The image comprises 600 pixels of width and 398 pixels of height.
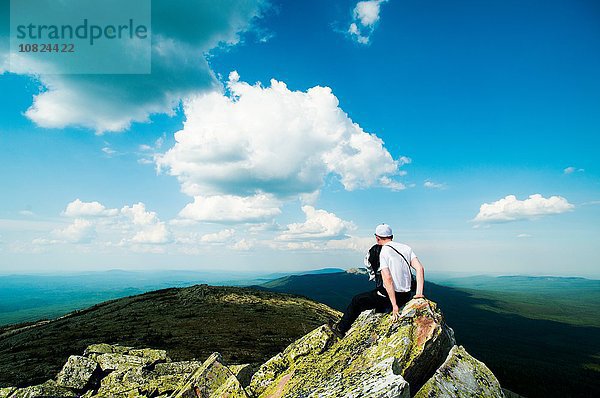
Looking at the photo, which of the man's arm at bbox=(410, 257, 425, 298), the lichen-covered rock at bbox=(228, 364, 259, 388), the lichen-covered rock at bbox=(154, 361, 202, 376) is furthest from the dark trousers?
the lichen-covered rock at bbox=(154, 361, 202, 376)

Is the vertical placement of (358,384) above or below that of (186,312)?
above

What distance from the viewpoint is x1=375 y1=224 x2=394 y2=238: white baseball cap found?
46.9 feet

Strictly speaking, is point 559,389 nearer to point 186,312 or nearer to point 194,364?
point 186,312

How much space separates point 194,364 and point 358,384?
1330 cm

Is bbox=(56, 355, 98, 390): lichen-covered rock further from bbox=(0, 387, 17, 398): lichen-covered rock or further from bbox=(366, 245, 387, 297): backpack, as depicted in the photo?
bbox=(366, 245, 387, 297): backpack

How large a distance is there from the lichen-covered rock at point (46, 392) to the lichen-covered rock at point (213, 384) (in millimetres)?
8663

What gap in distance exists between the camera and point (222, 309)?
Result: 209 feet

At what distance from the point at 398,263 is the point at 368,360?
12.9 feet

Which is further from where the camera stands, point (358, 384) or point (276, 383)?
point (276, 383)

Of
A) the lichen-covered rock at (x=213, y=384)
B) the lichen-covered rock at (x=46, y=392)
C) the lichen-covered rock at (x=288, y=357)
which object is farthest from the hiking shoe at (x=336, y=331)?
the lichen-covered rock at (x=46, y=392)

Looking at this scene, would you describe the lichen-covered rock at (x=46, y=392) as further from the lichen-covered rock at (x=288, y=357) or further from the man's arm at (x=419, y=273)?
the man's arm at (x=419, y=273)

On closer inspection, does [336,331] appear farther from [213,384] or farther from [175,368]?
[175,368]

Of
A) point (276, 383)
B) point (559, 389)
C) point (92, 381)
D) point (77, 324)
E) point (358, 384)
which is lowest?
point (559, 389)

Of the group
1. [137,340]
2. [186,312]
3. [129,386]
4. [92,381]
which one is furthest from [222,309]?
[129,386]
